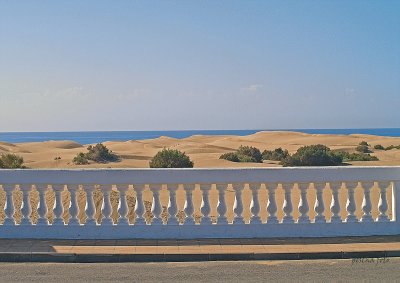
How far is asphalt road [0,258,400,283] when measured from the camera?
6.95m

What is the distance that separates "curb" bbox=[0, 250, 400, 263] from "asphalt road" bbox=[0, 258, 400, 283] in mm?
111

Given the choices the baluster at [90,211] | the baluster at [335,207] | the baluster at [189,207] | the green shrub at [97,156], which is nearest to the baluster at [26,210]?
the baluster at [90,211]

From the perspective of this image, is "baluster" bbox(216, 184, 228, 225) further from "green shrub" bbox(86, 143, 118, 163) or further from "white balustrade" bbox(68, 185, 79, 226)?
"green shrub" bbox(86, 143, 118, 163)

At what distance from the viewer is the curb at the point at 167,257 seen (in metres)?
7.73

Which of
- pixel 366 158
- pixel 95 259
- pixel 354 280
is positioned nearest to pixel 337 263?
A: pixel 354 280

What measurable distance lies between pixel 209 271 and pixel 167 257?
2.47 ft

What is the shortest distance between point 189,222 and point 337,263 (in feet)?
7.52

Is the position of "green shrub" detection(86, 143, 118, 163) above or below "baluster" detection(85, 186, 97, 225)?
below

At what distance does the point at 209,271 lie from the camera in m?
7.30

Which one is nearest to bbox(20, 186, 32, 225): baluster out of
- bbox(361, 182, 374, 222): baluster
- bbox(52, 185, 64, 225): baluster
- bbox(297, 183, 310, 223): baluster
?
bbox(52, 185, 64, 225): baluster

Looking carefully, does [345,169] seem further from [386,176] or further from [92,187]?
[92,187]

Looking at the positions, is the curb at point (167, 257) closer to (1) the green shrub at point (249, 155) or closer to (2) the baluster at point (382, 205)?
(2) the baluster at point (382, 205)

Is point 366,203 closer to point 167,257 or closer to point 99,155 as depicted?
point 167,257

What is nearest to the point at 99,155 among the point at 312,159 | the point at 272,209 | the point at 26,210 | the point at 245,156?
the point at 245,156
